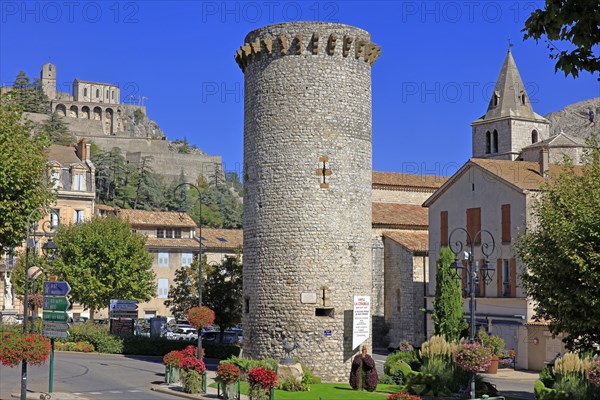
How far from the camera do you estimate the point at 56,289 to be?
21422 mm

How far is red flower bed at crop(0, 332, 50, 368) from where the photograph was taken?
1995 cm

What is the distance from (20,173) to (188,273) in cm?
2314

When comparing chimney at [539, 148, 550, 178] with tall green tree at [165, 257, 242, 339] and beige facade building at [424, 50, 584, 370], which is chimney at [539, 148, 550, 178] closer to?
beige facade building at [424, 50, 584, 370]

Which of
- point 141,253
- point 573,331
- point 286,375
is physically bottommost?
point 286,375

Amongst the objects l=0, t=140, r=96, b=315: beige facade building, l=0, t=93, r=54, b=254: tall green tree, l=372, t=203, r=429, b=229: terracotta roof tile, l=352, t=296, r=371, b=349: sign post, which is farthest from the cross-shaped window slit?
l=0, t=140, r=96, b=315: beige facade building

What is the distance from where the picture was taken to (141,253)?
5306cm

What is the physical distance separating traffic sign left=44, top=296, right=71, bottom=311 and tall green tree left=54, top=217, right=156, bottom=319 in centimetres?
2918

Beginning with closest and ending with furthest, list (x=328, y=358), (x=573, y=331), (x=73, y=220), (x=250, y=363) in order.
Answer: (x=573, y=331) < (x=250, y=363) < (x=328, y=358) < (x=73, y=220)

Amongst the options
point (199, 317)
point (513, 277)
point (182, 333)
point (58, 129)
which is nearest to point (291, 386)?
point (199, 317)

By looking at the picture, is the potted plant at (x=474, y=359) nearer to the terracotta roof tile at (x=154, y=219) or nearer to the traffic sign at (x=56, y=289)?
the traffic sign at (x=56, y=289)

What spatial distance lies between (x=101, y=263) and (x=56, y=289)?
3029 centimetres

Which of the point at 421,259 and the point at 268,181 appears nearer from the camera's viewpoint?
the point at 268,181

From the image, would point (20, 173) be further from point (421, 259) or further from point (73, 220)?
point (73, 220)

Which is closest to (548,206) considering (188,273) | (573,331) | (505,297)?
(573,331)
